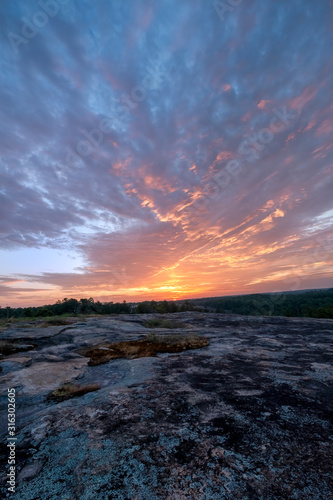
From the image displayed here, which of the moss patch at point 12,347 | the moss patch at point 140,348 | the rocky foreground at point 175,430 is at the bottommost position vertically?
the rocky foreground at point 175,430

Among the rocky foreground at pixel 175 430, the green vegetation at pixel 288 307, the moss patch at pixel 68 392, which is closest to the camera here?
the rocky foreground at pixel 175 430

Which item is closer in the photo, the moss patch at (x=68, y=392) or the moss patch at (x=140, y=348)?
the moss patch at (x=68, y=392)

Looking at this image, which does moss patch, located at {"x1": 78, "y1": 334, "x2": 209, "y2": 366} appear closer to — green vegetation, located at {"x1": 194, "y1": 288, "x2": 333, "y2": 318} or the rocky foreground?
the rocky foreground

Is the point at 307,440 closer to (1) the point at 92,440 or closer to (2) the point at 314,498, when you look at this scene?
(2) the point at 314,498

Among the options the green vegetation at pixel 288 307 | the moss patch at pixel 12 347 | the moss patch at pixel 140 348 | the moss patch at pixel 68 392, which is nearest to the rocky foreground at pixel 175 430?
the moss patch at pixel 68 392

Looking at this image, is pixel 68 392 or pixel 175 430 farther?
pixel 68 392

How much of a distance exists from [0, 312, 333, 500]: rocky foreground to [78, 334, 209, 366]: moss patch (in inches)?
71.4

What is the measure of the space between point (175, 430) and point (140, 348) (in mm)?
8703

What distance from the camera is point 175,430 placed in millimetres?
4449

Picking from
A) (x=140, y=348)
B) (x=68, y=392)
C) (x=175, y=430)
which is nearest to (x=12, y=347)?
(x=140, y=348)

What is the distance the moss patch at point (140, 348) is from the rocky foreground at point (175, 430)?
5.95 feet

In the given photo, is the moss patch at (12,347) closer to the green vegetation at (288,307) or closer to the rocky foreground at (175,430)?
the rocky foreground at (175,430)

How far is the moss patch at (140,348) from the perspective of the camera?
11.3 meters

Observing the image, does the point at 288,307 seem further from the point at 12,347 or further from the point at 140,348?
the point at 12,347
